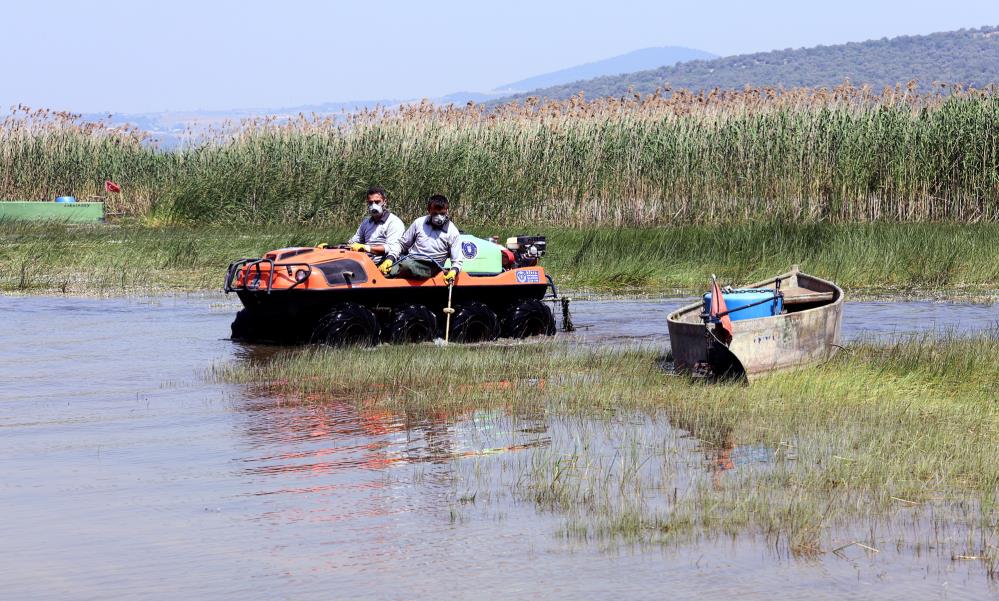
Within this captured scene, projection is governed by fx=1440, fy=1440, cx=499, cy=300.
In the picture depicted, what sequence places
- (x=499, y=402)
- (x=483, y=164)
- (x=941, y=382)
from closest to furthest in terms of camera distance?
(x=499, y=402)
(x=941, y=382)
(x=483, y=164)

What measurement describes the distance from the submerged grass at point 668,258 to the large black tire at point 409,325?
7079 millimetres

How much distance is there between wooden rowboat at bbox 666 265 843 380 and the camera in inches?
479

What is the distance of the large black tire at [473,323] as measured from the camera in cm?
1614

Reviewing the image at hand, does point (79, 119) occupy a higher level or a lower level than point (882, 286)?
higher

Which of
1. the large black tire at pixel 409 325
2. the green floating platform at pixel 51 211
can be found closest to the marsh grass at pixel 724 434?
the large black tire at pixel 409 325

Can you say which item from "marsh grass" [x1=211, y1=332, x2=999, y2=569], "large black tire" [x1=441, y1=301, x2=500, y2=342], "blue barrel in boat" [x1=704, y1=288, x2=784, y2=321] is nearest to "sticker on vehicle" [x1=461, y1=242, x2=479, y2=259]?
"large black tire" [x1=441, y1=301, x2=500, y2=342]

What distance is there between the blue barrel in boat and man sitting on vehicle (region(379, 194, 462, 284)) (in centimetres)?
333

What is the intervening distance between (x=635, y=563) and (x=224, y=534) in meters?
2.13

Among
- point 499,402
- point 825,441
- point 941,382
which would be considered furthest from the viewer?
point 941,382

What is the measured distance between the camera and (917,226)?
24.4 meters

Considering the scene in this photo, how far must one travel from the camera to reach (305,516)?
7789 millimetres

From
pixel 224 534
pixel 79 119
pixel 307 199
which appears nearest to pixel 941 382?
pixel 224 534

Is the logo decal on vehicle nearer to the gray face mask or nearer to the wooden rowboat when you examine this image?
the gray face mask

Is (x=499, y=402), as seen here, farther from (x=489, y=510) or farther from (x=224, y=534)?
(x=224, y=534)
